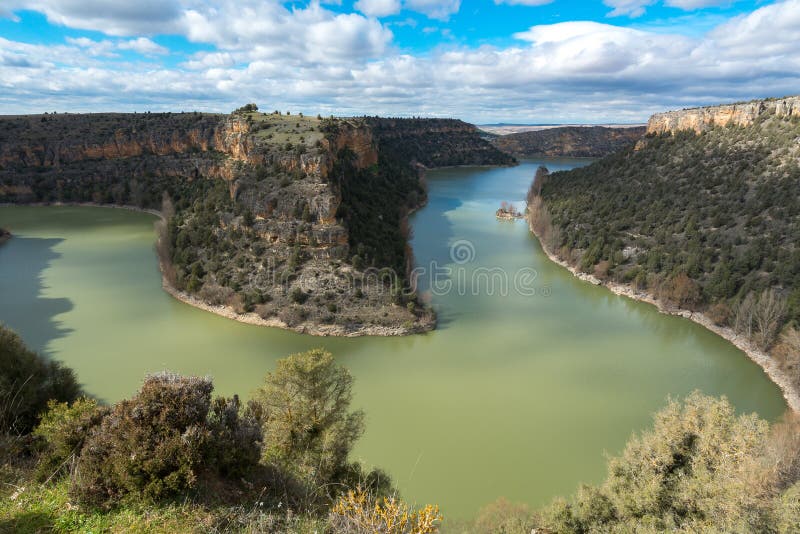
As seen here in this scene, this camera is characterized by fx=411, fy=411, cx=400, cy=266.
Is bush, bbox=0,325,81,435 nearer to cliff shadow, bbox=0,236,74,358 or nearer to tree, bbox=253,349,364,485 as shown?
tree, bbox=253,349,364,485

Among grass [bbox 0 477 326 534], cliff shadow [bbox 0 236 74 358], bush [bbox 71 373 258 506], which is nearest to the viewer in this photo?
grass [bbox 0 477 326 534]

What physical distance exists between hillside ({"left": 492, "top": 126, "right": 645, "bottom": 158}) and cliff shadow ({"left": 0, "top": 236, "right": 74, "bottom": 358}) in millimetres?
100066

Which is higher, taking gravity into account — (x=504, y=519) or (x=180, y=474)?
(x=180, y=474)

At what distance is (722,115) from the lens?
103 ft

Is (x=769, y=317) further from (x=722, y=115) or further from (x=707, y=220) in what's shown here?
(x=722, y=115)

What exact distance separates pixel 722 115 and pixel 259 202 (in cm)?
3439

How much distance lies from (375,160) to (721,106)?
2855cm

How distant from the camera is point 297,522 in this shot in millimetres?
5195

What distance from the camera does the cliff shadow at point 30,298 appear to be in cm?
1745

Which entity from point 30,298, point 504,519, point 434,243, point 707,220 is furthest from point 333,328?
point 707,220

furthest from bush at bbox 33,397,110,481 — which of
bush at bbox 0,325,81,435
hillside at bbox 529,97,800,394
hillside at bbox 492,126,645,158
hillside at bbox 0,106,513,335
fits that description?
hillside at bbox 492,126,645,158

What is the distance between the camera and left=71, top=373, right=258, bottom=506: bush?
5.34 meters

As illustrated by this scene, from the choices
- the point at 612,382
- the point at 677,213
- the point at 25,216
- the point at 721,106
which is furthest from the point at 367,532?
the point at 25,216

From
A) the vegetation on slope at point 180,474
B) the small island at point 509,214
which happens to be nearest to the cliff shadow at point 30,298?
the vegetation on slope at point 180,474
